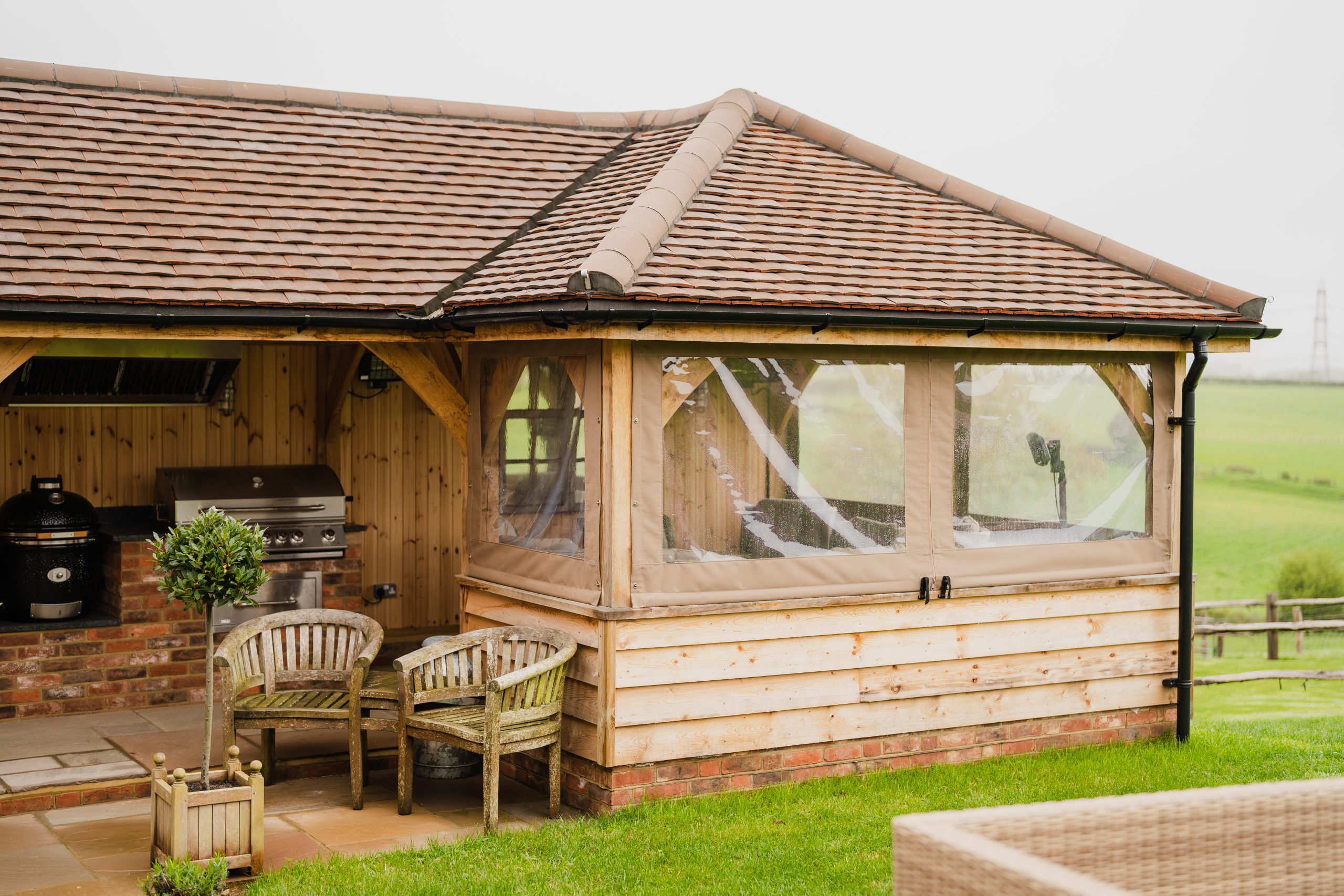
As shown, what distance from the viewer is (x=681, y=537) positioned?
6539 mm

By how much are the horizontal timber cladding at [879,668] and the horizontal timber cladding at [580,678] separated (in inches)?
4.7

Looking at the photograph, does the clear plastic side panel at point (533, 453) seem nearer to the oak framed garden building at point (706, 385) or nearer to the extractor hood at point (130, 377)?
the oak framed garden building at point (706, 385)

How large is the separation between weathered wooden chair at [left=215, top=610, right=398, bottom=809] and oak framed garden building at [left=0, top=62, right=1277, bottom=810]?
0.76 meters

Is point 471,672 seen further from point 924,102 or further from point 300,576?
point 924,102

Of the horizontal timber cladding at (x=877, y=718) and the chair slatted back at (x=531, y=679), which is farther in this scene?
the horizontal timber cladding at (x=877, y=718)

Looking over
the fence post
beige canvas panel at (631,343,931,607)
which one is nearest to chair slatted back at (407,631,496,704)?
beige canvas panel at (631,343,931,607)

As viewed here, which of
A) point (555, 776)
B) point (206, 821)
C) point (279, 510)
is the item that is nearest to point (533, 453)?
point (555, 776)

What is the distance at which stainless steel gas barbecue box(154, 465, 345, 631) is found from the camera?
8.62m

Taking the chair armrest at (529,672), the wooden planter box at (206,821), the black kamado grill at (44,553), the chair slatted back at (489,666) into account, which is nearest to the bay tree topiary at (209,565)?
the wooden planter box at (206,821)

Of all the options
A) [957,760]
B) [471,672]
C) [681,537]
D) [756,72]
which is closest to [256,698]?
[471,672]

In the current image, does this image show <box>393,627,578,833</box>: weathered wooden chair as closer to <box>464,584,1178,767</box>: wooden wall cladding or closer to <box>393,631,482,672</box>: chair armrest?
<box>393,631,482,672</box>: chair armrest

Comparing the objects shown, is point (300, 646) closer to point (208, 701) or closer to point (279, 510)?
point (208, 701)

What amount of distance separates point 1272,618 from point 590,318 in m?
13.4

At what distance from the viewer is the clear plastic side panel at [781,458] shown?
6.55 m
